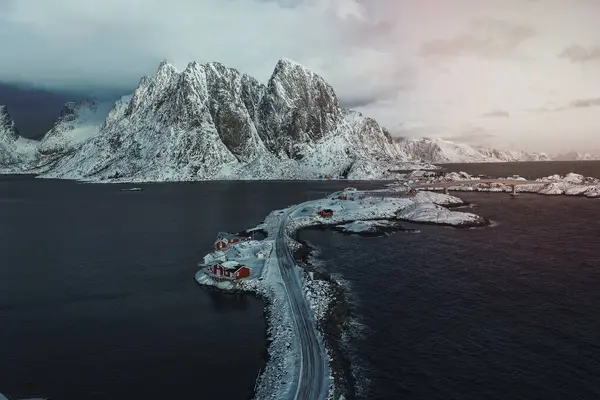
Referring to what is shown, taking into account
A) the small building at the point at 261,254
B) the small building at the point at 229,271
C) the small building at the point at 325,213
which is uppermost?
the small building at the point at 325,213

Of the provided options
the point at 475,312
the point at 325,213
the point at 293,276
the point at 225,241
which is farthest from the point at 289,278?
the point at 325,213

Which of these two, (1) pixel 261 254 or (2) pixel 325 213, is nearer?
(1) pixel 261 254

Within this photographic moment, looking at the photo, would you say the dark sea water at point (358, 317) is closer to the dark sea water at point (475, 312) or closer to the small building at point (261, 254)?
the dark sea water at point (475, 312)

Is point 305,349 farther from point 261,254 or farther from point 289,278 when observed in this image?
point 261,254

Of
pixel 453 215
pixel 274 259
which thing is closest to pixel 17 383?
pixel 274 259

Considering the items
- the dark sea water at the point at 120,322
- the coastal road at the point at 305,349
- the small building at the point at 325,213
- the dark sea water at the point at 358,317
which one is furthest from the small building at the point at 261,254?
the small building at the point at 325,213
